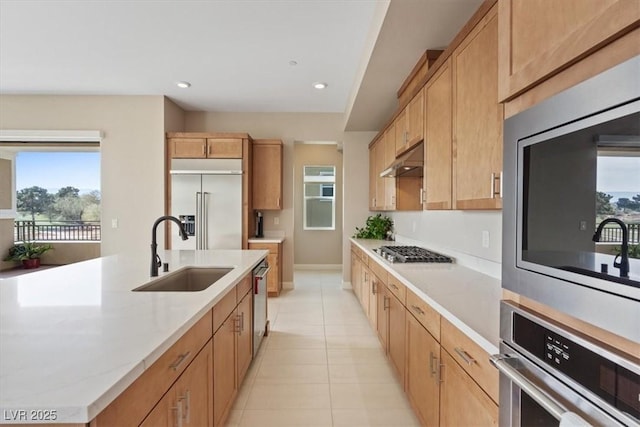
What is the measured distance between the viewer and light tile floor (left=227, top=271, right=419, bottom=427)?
2.04m

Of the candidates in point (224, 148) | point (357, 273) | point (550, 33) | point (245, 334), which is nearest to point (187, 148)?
point (224, 148)

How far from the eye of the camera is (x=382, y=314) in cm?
283

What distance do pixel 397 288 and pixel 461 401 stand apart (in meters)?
1.01

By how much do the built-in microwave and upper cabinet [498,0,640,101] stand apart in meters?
0.08

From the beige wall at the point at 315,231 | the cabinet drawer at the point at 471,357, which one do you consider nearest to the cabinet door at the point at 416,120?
the cabinet drawer at the point at 471,357

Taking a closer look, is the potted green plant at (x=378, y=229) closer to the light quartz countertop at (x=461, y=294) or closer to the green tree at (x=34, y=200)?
the light quartz countertop at (x=461, y=294)

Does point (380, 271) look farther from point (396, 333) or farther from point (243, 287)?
point (243, 287)

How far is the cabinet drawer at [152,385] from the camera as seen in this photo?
80cm

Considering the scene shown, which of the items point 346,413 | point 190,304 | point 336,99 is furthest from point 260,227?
point 190,304

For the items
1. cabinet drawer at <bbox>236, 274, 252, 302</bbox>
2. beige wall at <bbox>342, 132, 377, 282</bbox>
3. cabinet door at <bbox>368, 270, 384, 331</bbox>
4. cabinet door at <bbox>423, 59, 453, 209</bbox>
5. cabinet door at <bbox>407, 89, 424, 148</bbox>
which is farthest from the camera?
beige wall at <bbox>342, 132, 377, 282</bbox>

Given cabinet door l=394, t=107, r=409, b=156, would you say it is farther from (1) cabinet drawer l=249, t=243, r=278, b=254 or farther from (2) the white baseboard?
(2) the white baseboard

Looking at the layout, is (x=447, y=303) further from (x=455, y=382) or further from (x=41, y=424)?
(x=41, y=424)

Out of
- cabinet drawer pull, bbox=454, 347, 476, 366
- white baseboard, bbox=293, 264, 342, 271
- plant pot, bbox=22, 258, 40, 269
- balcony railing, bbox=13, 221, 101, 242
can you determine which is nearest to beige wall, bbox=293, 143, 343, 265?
white baseboard, bbox=293, 264, 342, 271

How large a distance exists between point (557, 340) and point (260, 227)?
4856mm
